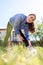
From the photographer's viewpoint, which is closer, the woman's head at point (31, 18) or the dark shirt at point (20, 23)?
the woman's head at point (31, 18)

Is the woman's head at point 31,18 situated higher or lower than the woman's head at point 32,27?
higher

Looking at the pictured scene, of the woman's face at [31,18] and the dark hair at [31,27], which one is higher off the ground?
the woman's face at [31,18]

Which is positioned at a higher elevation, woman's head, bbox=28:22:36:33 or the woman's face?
the woman's face

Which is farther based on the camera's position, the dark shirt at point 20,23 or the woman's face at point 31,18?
the dark shirt at point 20,23

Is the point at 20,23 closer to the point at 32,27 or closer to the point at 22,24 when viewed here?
the point at 22,24

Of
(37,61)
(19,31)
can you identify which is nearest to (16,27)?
(19,31)

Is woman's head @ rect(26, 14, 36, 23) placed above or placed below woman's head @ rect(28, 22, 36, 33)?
above

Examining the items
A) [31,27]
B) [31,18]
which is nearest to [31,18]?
[31,18]

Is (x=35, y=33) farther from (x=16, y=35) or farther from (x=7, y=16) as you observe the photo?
(x=7, y=16)

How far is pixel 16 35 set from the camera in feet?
6.62

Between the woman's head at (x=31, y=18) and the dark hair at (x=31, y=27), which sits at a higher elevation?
the woman's head at (x=31, y=18)

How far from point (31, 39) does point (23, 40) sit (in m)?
0.15

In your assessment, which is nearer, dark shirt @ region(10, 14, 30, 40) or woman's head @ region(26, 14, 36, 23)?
woman's head @ region(26, 14, 36, 23)

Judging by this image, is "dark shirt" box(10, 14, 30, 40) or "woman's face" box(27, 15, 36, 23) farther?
"dark shirt" box(10, 14, 30, 40)
